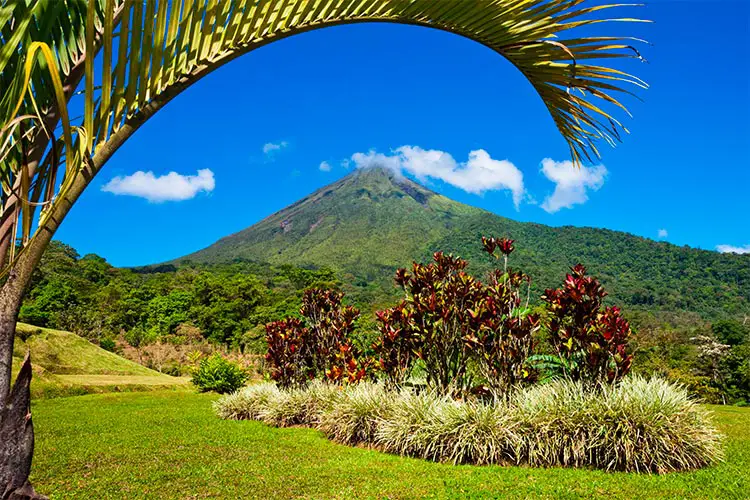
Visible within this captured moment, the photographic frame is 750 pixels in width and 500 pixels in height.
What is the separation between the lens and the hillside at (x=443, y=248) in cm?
6681

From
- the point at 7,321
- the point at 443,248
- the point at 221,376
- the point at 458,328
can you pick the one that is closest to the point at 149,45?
the point at 7,321

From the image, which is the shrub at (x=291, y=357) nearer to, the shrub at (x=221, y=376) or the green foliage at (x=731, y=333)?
the shrub at (x=221, y=376)

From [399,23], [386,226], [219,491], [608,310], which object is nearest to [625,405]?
[608,310]

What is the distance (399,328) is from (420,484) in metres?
3.06

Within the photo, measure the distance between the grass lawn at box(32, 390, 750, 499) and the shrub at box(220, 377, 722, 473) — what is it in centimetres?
24

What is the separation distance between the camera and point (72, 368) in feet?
50.7

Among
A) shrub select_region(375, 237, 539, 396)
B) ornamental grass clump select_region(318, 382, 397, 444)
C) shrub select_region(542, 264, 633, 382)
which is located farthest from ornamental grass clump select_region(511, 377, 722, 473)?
ornamental grass clump select_region(318, 382, 397, 444)

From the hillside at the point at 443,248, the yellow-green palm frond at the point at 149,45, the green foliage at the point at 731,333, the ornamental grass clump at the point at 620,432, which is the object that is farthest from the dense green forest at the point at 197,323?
the hillside at the point at 443,248

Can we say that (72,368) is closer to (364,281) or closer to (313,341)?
(313,341)

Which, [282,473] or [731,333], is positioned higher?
[731,333]

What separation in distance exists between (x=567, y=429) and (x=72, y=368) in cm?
1577

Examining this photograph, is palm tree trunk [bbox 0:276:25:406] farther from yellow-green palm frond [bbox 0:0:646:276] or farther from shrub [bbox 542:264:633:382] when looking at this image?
shrub [bbox 542:264:633:382]

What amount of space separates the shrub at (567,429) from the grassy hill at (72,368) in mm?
10195

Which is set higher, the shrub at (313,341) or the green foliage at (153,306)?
the green foliage at (153,306)
